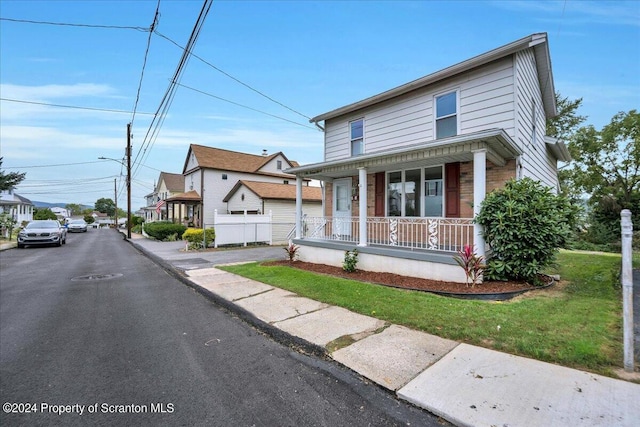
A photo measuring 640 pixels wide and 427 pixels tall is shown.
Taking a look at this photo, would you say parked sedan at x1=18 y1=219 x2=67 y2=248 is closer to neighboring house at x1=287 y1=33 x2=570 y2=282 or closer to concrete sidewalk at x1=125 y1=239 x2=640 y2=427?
neighboring house at x1=287 y1=33 x2=570 y2=282

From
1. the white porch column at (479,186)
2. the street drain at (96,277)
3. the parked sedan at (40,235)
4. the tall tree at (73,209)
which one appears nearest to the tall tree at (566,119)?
the white porch column at (479,186)

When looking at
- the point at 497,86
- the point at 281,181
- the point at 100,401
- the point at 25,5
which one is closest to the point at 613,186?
the point at 497,86

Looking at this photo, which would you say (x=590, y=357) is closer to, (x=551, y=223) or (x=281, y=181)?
(x=551, y=223)

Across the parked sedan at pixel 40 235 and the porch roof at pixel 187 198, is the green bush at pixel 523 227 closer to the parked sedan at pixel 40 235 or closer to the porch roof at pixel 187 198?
the porch roof at pixel 187 198

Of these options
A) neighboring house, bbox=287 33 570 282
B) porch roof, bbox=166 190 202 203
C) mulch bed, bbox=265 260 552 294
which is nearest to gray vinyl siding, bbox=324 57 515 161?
neighboring house, bbox=287 33 570 282

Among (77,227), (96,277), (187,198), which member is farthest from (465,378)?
(77,227)

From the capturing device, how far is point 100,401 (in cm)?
273

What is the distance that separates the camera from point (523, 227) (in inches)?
233

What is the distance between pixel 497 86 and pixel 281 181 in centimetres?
2208

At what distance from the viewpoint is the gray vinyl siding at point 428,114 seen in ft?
25.9

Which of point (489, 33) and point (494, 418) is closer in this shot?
point (494, 418)

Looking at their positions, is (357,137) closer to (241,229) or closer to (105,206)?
(241,229)

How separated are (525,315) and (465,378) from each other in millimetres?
2378

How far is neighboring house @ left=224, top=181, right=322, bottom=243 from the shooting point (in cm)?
2008
